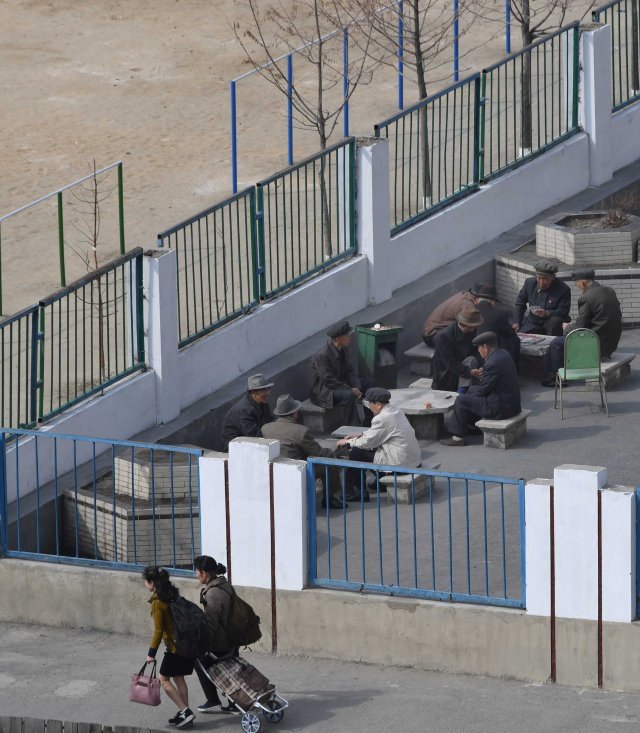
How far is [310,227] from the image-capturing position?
19.5m

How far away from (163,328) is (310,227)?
2914 mm

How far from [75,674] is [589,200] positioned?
10459 millimetres

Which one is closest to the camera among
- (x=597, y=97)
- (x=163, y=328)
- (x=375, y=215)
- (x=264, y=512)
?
(x=264, y=512)

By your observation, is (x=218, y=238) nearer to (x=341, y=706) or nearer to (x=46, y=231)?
(x=46, y=231)

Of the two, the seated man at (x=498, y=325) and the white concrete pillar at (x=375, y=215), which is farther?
the white concrete pillar at (x=375, y=215)

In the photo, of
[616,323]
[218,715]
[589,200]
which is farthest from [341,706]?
[589,200]

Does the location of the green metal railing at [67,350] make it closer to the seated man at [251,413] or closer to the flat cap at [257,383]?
the seated man at [251,413]

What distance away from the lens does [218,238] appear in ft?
59.4

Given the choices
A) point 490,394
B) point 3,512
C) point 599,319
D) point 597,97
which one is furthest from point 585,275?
point 3,512

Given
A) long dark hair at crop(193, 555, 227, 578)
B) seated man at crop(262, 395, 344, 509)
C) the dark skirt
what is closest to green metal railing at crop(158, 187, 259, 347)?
seated man at crop(262, 395, 344, 509)

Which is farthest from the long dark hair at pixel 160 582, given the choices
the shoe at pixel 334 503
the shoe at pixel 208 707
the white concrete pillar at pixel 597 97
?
the white concrete pillar at pixel 597 97

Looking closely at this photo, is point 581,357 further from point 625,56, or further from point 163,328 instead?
point 625,56

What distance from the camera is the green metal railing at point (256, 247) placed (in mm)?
17797

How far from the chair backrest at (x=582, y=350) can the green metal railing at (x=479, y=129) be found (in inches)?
134
